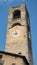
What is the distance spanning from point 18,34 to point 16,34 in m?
0.30

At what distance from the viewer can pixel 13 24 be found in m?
25.0

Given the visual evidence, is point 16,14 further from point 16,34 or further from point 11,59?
point 11,59

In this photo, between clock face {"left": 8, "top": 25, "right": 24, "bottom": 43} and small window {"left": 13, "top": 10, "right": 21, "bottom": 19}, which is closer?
clock face {"left": 8, "top": 25, "right": 24, "bottom": 43}

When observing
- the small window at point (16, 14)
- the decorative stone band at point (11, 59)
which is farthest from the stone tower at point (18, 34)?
the decorative stone band at point (11, 59)

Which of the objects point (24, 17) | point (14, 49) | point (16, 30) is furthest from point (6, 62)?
point (24, 17)

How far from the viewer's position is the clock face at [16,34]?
22.9 m

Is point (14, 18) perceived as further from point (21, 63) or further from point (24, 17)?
point (21, 63)

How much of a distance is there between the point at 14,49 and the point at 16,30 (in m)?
2.92

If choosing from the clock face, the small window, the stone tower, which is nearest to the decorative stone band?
the stone tower

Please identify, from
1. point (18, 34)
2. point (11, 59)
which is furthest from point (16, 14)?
point (11, 59)

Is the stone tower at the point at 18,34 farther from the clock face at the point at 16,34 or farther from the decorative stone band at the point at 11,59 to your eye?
the decorative stone band at the point at 11,59

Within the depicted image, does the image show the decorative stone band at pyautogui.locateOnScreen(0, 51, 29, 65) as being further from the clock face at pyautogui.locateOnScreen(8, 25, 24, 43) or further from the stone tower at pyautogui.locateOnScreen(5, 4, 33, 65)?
the clock face at pyautogui.locateOnScreen(8, 25, 24, 43)

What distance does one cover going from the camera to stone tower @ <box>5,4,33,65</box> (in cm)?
2173

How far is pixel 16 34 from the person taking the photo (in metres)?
23.6
